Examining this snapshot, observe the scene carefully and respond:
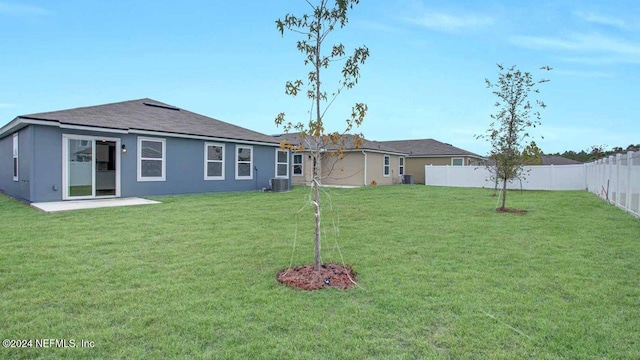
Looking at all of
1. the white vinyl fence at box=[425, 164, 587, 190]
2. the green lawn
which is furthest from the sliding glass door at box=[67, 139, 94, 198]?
the white vinyl fence at box=[425, 164, 587, 190]

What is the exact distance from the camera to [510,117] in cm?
969

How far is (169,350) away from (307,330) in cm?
98

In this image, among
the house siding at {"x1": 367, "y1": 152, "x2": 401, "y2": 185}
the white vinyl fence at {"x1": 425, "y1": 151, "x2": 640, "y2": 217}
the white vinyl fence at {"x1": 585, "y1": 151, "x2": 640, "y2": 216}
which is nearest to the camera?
the white vinyl fence at {"x1": 585, "y1": 151, "x2": 640, "y2": 216}

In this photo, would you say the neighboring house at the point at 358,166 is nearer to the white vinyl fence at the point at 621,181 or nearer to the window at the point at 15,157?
the white vinyl fence at the point at 621,181

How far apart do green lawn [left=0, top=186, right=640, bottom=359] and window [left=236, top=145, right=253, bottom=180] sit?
8562 mm

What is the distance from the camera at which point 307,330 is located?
8.91ft

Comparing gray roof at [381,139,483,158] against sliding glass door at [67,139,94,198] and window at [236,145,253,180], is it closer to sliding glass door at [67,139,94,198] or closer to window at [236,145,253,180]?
window at [236,145,253,180]

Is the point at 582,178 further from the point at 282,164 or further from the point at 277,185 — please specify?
the point at 277,185

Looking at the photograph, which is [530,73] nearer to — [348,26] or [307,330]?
[348,26]

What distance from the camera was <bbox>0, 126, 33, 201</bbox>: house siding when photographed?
10.2 meters

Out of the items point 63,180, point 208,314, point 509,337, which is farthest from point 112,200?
point 509,337

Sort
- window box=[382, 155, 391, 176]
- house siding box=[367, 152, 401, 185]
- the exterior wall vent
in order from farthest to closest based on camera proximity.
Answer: window box=[382, 155, 391, 176] → house siding box=[367, 152, 401, 185] → the exterior wall vent

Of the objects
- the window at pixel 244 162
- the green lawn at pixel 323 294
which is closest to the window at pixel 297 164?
the window at pixel 244 162

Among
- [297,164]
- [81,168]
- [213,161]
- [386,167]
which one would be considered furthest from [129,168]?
[386,167]
